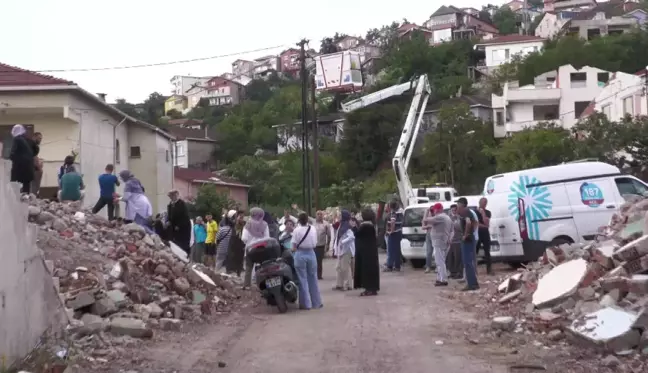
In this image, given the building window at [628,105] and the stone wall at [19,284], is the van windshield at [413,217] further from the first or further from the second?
the building window at [628,105]

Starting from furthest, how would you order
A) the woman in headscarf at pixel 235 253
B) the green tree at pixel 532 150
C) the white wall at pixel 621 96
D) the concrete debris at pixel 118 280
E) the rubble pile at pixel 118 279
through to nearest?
1. the green tree at pixel 532 150
2. the white wall at pixel 621 96
3. the woman in headscarf at pixel 235 253
4. the rubble pile at pixel 118 279
5. the concrete debris at pixel 118 280

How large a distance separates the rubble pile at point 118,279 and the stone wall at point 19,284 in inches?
27.4

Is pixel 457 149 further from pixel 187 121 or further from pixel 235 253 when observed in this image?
pixel 187 121

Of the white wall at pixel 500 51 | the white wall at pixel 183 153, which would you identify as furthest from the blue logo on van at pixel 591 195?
the white wall at pixel 500 51

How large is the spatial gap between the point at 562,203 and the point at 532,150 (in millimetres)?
37406

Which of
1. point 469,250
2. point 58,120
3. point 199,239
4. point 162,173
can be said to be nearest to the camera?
point 469,250

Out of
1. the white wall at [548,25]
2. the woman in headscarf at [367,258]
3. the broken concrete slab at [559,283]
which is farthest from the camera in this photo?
the white wall at [548,25]

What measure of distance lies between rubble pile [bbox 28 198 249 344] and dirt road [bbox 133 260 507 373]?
667mm

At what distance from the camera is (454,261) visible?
61.9 feet

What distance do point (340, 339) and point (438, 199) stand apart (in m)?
20.9

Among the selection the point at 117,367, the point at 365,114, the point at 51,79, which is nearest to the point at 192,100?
the point at 365,114

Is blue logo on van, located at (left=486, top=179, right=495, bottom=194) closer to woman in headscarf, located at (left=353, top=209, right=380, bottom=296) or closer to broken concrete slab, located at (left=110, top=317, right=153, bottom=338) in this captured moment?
woman in headscarf, located at (left=353, top=209, right=380, bottom=296)

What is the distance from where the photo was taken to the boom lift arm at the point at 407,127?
29891mm

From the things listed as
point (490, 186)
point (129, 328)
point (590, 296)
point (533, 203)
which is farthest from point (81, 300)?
point (490, 186)
